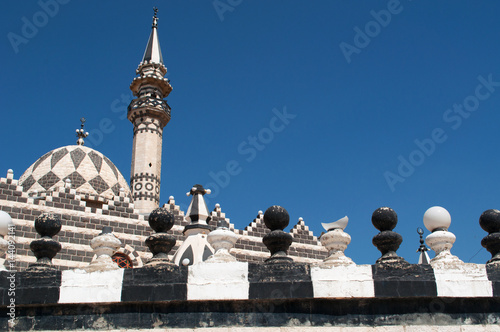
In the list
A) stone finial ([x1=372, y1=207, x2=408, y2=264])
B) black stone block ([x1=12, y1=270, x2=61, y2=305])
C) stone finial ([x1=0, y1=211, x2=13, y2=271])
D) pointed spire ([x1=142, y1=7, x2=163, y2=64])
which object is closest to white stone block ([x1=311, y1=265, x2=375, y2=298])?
stone finial ([x1=372, y1=207, x2=408, y2=264])

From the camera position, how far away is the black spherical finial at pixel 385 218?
22.9 ft

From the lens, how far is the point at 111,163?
90.6 ft

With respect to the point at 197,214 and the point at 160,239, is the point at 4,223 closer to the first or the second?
the point at 160,239

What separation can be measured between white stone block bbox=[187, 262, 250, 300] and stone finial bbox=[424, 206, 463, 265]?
93.8 inches

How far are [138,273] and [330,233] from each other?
7.97ft

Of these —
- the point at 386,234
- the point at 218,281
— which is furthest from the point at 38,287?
the point at 386,234

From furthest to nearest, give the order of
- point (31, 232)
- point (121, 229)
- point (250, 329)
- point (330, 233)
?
point (121, 229) → point (31, 232) → point (330, 233) → point (250, 329)

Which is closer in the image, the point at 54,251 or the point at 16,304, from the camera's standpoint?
the point at 16,304

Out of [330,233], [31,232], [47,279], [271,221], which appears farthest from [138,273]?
[31,232]

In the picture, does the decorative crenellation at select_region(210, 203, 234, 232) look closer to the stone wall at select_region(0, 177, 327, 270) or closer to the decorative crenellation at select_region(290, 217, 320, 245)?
the stone wall at select_region(0, 177, 327, 270)

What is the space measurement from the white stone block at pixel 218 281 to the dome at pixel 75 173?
18931 mm

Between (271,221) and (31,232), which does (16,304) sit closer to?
(271,221)

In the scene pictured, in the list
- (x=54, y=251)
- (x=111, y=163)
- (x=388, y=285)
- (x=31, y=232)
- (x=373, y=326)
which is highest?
(x=111, y=163)

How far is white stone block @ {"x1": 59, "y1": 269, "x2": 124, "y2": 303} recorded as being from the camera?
661 centimetres
